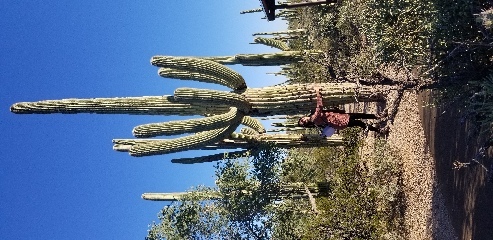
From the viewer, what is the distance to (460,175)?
32.6 feet

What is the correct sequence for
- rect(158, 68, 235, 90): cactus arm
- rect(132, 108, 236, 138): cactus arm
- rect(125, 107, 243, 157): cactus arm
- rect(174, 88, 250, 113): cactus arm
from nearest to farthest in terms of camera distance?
rect(174, 88, 250, 113): cactus arm → rect(132, 108, 236, 138): cactus arm → rect(158, 68, 235, 90): cactus arm → rect(125, 107, 243, 157): cactus arm

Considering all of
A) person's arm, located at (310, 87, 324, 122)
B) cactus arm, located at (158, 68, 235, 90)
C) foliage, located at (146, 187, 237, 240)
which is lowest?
foliage, located at (146, 187, 237, 240)

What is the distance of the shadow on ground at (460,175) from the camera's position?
28.8ft

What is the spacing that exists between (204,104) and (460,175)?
17.2 ft

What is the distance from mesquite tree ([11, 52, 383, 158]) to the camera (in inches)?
358

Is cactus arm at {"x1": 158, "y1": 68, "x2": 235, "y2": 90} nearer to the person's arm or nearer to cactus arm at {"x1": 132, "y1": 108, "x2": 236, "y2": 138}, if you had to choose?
cactus arm at {"x1": 132, "y1": 108, "x2": 236, "y2": 138}

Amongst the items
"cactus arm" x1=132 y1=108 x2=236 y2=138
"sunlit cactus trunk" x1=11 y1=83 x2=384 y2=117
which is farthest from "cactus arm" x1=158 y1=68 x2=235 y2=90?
"cactus arm" x1=132 y1=108 x2=236 y2=138

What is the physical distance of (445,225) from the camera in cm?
1054

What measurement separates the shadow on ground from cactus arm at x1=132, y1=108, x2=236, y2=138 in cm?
374

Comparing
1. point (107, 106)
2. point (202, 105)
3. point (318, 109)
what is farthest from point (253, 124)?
point (107, 106)

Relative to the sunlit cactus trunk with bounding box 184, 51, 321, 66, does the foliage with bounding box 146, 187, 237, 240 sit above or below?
below

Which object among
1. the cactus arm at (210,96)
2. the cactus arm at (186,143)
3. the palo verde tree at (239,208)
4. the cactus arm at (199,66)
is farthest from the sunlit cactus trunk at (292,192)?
the cactus arm at (199,66)

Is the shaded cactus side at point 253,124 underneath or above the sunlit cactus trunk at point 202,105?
underneath

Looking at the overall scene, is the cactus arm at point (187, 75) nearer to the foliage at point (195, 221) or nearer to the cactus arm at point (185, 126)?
the cactus arm at point (185, 126)
